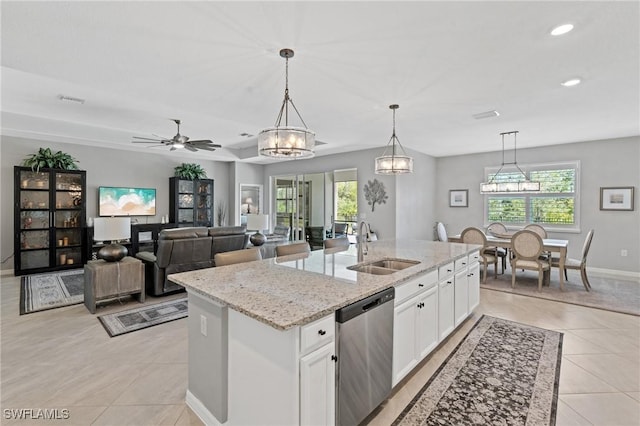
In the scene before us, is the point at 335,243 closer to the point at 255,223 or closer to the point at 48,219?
the point at 255,223

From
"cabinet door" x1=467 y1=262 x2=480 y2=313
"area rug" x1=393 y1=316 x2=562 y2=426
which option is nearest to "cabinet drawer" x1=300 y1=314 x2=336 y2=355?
"area rug" x1=393 y1=316 x2=562 y2=426

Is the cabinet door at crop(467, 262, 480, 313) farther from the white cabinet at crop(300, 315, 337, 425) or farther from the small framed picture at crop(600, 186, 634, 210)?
the small framed picture at crop(600, 186, 634, 210)

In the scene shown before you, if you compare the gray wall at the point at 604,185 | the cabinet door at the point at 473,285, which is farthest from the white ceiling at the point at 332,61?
the cabinet door at the point at 473,285

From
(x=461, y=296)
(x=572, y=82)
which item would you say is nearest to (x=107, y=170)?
(x=461, y=296)

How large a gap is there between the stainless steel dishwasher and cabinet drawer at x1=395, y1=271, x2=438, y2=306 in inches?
4.9

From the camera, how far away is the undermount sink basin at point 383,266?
2686mm

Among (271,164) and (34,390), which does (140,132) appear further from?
(34,390)

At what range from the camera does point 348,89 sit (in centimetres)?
343

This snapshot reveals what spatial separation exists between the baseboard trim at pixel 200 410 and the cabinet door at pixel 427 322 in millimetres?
1601

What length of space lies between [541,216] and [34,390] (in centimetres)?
860

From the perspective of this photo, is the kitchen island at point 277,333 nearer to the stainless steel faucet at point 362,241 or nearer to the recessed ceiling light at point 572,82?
the stainless steel faucet at point 362,241

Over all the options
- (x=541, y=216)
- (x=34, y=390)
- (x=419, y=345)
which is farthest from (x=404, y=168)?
(x=541, y=216)

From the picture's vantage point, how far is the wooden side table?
3.77 metres

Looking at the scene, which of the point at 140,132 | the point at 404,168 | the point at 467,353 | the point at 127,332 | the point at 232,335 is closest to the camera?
the point at 232,335
